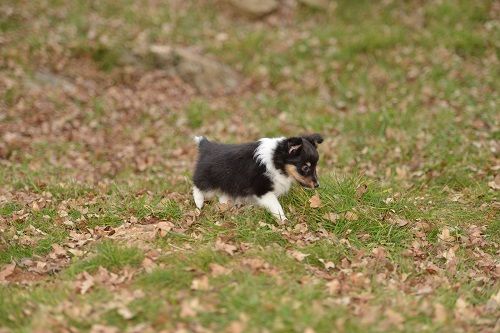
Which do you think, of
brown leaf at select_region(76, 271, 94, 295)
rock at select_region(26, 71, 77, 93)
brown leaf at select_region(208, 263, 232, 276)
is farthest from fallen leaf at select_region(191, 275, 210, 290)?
rock at select_region(26, 71, 77, 93)

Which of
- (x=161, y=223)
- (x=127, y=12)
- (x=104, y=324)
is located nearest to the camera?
(x=104, y=324)

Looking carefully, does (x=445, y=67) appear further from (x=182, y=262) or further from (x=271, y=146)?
(x=182, y=262)

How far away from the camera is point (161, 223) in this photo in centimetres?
704

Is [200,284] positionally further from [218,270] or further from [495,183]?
[495,183]

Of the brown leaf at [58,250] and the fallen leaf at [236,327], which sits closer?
the fallen leaf at [236,327]

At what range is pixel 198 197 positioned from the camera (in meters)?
7.83

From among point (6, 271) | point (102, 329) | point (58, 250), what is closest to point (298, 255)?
point (102, 329)

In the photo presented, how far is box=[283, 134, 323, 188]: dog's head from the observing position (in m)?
6.95

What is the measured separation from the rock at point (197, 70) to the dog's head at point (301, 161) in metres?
6.94

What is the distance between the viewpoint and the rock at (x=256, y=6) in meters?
16.0

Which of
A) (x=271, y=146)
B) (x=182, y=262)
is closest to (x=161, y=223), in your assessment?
(x=182, y=262)

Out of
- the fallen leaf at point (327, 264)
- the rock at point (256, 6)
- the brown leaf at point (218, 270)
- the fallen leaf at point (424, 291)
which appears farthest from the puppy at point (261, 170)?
the rock at point (256, 6)

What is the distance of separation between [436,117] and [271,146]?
573 centimetres

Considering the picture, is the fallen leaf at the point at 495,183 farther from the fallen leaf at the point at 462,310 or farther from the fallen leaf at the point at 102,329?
the fallen leaf at the point at 102,329
